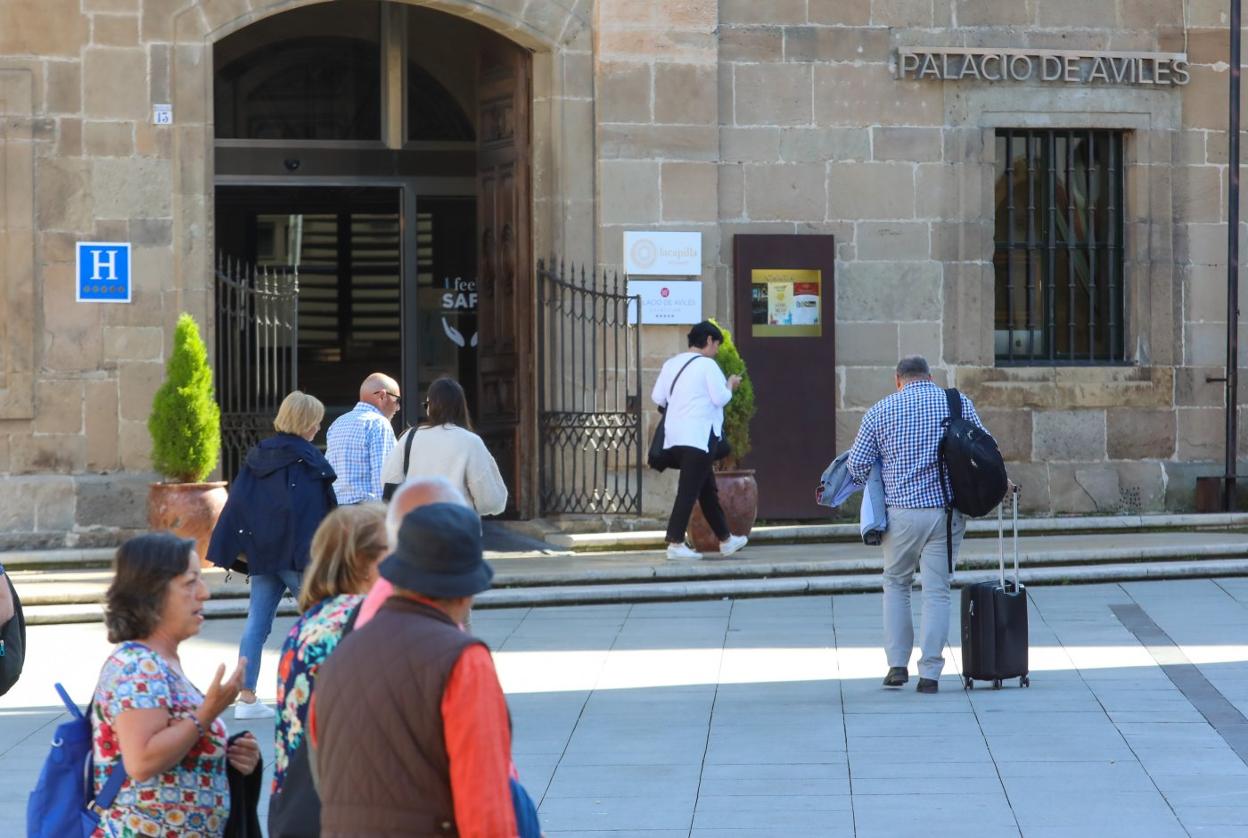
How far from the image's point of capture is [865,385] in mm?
16969

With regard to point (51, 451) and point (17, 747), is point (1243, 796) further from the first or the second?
point (51, 451)

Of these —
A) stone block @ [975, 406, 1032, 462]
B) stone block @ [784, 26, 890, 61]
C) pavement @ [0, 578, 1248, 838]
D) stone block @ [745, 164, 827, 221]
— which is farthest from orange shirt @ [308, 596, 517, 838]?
stone block @ [975, 406, 1032, 462]

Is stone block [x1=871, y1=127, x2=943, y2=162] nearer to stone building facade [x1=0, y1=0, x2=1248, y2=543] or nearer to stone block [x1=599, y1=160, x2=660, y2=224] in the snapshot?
stone building facade [x1=0, y1=0, x2=1248, y2=543]

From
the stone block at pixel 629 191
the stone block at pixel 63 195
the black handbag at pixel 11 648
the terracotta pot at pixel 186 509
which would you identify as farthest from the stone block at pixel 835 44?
the black handbag at pixel 11 648

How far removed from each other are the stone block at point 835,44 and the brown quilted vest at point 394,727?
13510 mm

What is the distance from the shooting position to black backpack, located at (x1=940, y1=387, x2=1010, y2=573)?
385 inches

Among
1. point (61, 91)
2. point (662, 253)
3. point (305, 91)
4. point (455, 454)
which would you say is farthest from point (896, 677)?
point (305, 91)

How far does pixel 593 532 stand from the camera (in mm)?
15852

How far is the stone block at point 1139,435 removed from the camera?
17203mm

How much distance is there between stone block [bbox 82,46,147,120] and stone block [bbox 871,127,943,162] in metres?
5.95

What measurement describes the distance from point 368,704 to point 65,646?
873 centimetres

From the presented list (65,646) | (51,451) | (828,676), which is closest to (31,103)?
(51,451)

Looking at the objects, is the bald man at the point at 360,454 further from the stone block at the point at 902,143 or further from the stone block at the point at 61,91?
the stone block at the point at 902,143

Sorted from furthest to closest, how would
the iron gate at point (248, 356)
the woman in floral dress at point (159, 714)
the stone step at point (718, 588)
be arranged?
the iron gate at point (248, 356) < the stone step at point (718, 588) < the woman in floral dress at point (159, 714)
